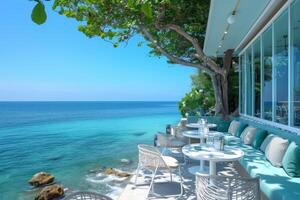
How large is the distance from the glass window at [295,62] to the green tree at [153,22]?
122 inches

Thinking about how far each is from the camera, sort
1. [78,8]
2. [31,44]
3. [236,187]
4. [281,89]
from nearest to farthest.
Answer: [236,187] → [281,89] → [78,8] → [31,44]

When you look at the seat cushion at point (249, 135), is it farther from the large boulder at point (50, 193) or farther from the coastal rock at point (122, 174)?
the large boulder at point (50, 193)

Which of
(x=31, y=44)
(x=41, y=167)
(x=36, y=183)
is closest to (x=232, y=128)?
(x=36, y=183)

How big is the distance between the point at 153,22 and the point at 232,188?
6667mm

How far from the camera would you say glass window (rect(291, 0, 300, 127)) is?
419cm

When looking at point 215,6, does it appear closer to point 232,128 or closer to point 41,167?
point 232,128

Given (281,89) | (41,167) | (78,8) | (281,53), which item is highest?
(78,8)

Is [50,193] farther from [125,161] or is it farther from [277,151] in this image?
[277,151]

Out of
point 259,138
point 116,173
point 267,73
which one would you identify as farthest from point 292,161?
point 116,173

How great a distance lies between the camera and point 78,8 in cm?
725

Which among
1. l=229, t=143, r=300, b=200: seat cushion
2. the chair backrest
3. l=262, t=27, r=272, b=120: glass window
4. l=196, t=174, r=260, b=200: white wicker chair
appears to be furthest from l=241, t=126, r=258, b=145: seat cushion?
l=196, t=174, r=260, b=200: white wicker chair

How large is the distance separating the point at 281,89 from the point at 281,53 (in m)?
0.64

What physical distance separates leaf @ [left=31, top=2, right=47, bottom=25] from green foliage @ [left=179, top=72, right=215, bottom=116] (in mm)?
10866

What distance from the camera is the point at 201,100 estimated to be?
12.2 metres
